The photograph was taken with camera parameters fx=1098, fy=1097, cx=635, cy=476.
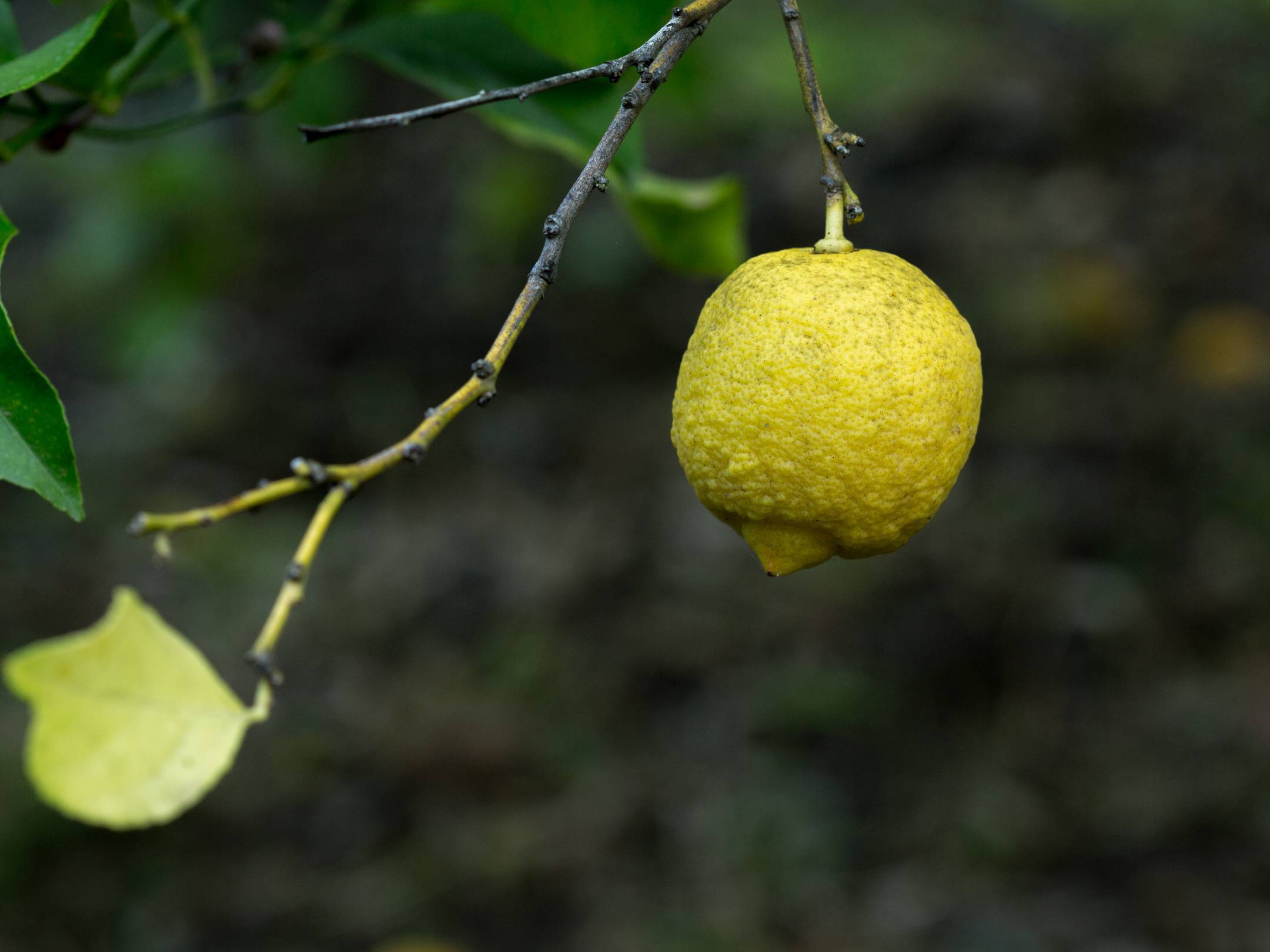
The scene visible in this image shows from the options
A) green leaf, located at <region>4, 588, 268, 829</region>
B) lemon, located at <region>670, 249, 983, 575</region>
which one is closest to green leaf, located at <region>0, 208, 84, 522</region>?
green leaf, located at <region>4, 588, 268, 829</region>

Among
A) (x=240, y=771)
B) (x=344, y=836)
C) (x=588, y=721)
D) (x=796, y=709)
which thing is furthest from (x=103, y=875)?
(x=796, y=709)

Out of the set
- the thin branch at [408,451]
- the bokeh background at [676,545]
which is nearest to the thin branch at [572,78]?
the thin branch at [408,451]

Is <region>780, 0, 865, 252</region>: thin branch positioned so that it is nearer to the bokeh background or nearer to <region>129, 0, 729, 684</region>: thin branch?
<region>129, 0, 729, 684</region>: thin branch

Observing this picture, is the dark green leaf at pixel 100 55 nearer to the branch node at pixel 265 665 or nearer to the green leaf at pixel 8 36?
the green leaf at pixel 8 36

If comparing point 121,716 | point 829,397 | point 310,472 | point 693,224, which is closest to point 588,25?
point 693,224

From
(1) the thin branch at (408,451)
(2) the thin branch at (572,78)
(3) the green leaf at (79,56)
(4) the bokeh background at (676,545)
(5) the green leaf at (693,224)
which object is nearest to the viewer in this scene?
(1) the thin branch at (408,451)
